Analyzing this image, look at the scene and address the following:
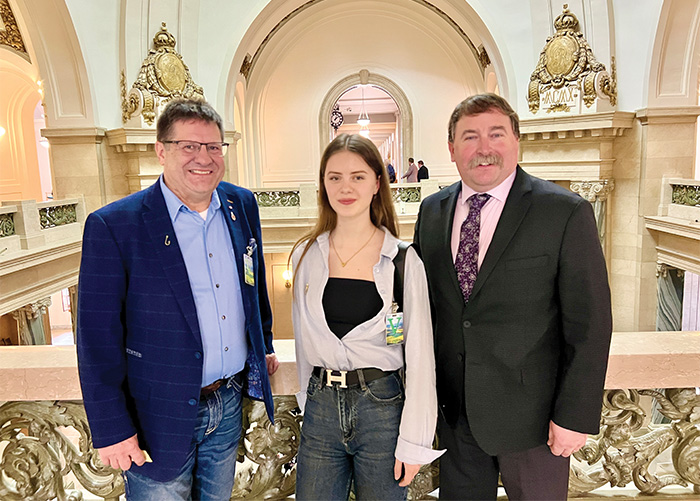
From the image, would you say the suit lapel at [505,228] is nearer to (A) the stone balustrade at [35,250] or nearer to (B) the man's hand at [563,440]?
(B) the man's hand at [563,440]

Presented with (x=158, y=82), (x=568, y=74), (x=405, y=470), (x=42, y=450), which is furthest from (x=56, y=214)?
(x=568, y=74)

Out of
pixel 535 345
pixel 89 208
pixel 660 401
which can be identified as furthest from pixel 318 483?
pixel 89 208

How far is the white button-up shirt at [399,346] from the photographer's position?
198 centimetres

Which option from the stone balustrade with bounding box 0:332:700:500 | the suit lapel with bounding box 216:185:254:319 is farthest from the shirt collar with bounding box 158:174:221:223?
the stone balustrade with bounding box 0:332:700:500

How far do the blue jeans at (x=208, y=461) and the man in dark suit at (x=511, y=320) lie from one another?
93 centimetres

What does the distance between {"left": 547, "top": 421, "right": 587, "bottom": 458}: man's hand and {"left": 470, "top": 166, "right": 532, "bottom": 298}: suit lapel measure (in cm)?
63

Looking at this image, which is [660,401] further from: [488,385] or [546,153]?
[546,153]

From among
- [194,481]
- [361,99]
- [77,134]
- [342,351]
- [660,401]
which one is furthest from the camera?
[361,99]

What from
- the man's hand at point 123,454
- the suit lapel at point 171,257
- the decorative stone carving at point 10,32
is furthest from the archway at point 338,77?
the man's hand at point 123,454

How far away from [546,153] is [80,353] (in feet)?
38.6

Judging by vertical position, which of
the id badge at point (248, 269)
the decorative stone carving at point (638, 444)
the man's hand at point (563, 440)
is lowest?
the decorative stone carving at point (638, 444)

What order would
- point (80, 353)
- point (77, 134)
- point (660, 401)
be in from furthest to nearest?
1. point (77, 134)
2. point (660, 401)
3. point (80, 353)

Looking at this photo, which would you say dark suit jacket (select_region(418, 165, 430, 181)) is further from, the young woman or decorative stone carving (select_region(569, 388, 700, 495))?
the young woman

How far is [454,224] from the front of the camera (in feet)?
7.48
